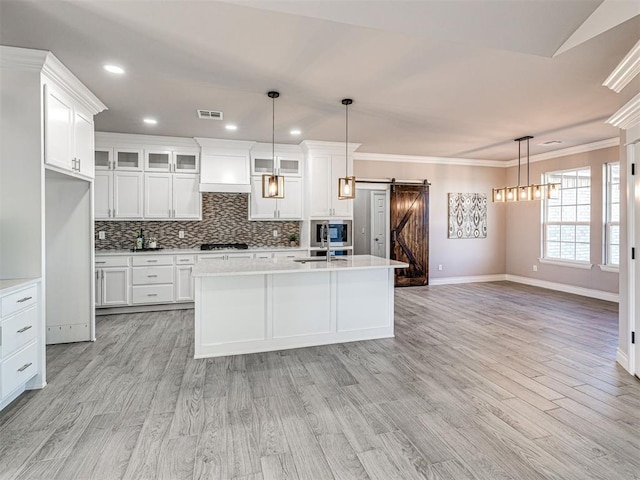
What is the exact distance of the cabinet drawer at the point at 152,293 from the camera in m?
5.16

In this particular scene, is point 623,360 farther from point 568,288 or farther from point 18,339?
point 18,339

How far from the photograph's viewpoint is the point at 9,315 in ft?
8.11

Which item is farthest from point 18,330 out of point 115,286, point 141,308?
point 141,308

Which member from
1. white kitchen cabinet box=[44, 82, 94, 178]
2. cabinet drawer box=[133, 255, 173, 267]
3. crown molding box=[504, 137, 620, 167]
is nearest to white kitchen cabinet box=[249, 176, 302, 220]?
cabinet drawer box=[133, 255, 173, 267]

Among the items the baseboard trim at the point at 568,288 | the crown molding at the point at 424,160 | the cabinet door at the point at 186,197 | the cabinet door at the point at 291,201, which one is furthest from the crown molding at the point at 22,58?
the baseboard trim at the point at 568,288

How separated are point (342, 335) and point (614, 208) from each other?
17.8 feet

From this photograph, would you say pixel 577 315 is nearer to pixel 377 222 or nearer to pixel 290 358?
pixel 377 222

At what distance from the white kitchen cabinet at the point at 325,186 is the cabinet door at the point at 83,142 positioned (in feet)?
10.5

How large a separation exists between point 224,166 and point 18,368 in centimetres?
393

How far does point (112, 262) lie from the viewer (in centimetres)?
505

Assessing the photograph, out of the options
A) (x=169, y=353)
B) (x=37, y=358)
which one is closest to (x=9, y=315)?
(x=37, y=358)

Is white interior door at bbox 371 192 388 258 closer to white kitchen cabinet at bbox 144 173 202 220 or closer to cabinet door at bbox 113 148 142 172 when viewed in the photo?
white kitchen cabinet at bbox 144 173 202 220

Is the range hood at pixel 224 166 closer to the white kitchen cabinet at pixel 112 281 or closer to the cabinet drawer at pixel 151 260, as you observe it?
the cabinet drawer at pixel 151 260

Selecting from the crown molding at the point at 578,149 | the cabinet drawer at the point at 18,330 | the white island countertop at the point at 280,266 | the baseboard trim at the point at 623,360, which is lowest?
the baseboard trim at the point at 623,360
